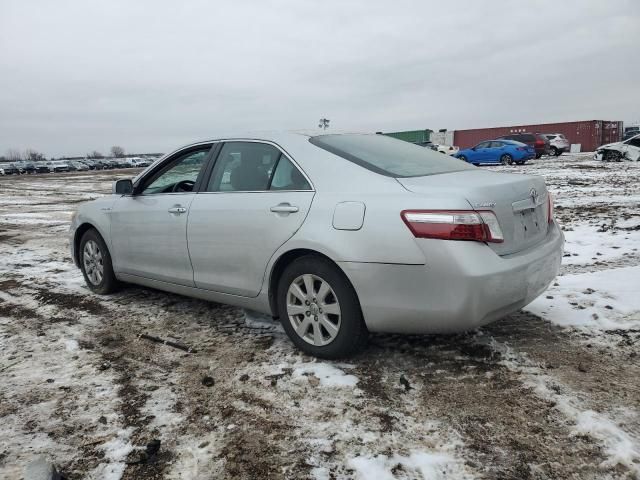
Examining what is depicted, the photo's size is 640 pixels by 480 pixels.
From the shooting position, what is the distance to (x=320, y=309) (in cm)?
326

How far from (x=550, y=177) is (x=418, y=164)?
48.3 ft

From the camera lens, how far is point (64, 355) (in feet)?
11.6

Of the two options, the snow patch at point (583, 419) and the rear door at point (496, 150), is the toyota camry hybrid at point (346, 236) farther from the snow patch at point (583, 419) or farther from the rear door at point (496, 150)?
the rear door at point (496, 150)

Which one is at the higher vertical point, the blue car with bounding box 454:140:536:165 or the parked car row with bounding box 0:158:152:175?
the parked car row with bounding box 0:158:152:175

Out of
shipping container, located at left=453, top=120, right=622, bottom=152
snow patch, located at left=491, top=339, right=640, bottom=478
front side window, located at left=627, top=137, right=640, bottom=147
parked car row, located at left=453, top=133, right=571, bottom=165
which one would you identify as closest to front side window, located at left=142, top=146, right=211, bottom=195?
snow patch, located at left=491, top=339, right=640, bottom=478

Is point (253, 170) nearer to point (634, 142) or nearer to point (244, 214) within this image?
point (244, 214)

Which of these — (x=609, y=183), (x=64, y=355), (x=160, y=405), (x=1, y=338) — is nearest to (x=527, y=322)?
(x=160, y=405)

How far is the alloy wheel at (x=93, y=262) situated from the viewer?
5.04 metres

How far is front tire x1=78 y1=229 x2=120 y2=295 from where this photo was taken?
493cm

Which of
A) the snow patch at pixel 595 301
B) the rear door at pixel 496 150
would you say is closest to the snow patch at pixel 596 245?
the snow patch at pixel 595 301

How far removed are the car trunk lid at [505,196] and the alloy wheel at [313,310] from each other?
835mm

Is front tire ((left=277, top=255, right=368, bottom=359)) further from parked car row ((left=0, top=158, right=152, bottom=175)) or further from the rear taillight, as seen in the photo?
parked car row ((left=0, top=158, right=152, bottom=175))

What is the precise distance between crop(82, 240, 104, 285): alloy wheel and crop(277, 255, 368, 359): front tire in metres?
2.49

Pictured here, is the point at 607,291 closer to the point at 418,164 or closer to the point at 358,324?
the point at 418,164
